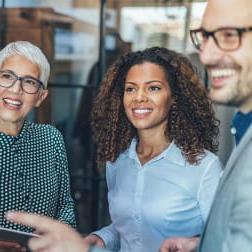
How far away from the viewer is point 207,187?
1963 millimetres

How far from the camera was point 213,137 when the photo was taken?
2.31 meters

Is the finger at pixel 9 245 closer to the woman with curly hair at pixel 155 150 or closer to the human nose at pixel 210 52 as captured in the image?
the woman with curly hair at pixel 155 150

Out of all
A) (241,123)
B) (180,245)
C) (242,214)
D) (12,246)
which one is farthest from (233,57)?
(12,246)

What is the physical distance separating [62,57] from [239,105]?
3596mm

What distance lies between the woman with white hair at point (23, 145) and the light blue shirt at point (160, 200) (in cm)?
25

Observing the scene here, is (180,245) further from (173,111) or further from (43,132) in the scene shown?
A: (43,132)

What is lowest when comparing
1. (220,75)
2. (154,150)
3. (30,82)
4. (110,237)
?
(110,237)

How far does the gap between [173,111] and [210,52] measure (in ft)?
2.81

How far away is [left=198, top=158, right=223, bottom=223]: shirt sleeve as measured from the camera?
1.95 m

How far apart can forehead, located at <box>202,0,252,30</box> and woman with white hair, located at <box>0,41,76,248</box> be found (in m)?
0.95

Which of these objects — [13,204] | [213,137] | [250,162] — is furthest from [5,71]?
[250,162]

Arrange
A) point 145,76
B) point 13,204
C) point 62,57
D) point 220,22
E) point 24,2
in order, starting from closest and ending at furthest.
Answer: point 220,22 → point 13,204 → point 145,76 → point 24,2 → point 62,57

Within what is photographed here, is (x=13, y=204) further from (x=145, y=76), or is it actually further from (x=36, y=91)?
(x=145, y=76)

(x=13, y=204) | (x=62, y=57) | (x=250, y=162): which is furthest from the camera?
(x=62, y=57)
